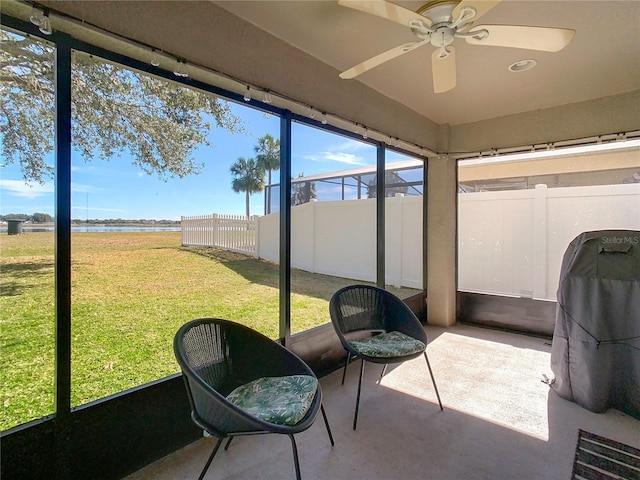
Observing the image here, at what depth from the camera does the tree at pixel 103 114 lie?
4.94 feet

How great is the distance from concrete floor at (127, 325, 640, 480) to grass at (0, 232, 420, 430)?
24.4 inches

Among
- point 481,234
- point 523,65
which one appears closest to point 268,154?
point 523,65

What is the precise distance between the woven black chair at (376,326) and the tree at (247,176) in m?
1.01

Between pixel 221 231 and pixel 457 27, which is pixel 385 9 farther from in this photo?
pixel 221 231

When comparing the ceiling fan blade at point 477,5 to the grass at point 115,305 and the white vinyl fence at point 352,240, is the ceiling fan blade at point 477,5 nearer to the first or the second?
the white vinyl fence at point 352,240

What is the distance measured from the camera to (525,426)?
1.93 m

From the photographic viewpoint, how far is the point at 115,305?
6.87 ft

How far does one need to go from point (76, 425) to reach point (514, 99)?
384 centimetres

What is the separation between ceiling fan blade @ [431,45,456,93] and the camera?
1711 millimetres

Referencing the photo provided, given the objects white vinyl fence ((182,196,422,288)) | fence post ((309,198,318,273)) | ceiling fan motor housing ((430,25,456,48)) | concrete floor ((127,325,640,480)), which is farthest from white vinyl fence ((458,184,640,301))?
ceiling fan motor housing ((430,25,456,48))

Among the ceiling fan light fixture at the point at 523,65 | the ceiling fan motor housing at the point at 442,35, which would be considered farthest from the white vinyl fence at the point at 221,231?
the ceiling fan light fixture at the point at 523,65

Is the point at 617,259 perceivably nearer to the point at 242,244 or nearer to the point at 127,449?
the point at 242,244

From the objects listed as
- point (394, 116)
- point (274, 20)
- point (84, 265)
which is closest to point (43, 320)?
point (84, 265)

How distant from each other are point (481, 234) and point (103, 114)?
3.73 metres
